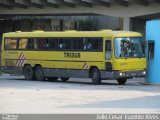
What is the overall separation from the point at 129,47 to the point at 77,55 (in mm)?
3045

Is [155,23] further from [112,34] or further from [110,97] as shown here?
[110,97]

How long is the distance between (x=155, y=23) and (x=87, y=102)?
11334 millimetres

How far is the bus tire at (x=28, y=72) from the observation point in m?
32.4

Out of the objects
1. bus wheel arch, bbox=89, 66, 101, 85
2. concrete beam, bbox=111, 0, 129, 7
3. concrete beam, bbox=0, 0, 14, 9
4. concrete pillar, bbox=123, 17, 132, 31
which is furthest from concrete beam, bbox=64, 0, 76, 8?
bus wheel arch, bbox=89, 66, 101, 85

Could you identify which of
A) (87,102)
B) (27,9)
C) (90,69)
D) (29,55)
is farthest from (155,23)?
(27,9)

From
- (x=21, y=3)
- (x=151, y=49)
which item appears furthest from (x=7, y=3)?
(x=151, y=49)

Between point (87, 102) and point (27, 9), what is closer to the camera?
point (87, 102)

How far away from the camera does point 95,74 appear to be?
2853 centimetres

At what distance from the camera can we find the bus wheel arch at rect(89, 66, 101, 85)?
92.8 feet

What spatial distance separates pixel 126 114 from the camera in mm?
14203

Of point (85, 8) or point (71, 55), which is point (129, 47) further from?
point (85, 8)

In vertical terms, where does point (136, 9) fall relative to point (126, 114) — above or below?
above

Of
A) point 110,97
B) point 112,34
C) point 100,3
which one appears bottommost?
point 110,97

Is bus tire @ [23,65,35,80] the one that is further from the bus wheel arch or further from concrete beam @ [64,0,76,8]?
concrete beam @ [64,0,76,8]
